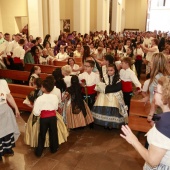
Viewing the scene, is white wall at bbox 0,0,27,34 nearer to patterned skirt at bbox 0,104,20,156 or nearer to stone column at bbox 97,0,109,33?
stone column at bbox 97,0,109,33

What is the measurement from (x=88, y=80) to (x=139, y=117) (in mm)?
1209

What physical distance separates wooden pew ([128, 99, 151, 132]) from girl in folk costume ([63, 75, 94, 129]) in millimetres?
827

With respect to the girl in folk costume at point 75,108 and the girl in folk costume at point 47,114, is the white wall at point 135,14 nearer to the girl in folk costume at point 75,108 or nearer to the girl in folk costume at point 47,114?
the girl in folk costume at point 75,108

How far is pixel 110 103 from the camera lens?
4355mm

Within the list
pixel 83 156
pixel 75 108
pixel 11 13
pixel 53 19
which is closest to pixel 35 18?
pixel 53 19

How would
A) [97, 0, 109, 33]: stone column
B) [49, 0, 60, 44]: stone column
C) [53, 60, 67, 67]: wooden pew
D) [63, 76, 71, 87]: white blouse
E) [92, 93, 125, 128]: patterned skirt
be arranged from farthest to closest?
[97, 0, 109, 33]: stone column, [49, 0, 60, 44]: stone column, [53, 60, 67, 67]: wooden pew, [63, 76, 71, 87]: white blouse, [92, 93, 125, 128]: patterned skirt

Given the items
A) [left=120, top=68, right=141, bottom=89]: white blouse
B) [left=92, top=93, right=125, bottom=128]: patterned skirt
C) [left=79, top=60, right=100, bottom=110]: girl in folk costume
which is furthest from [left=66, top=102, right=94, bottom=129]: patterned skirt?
[left=120, top=68, right=141, bottom=89]: white blouse

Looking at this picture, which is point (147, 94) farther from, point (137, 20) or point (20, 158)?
point (137, 20)

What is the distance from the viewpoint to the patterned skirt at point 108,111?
4367 millimetres

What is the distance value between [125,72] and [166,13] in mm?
28327

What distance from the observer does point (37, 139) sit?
12.1 feet

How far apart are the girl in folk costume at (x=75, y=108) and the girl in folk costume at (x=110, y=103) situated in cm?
27

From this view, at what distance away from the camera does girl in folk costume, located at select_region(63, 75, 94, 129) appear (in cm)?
413

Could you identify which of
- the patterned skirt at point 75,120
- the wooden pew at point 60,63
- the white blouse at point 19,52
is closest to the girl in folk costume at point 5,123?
the patterned skirt at point 75,120
